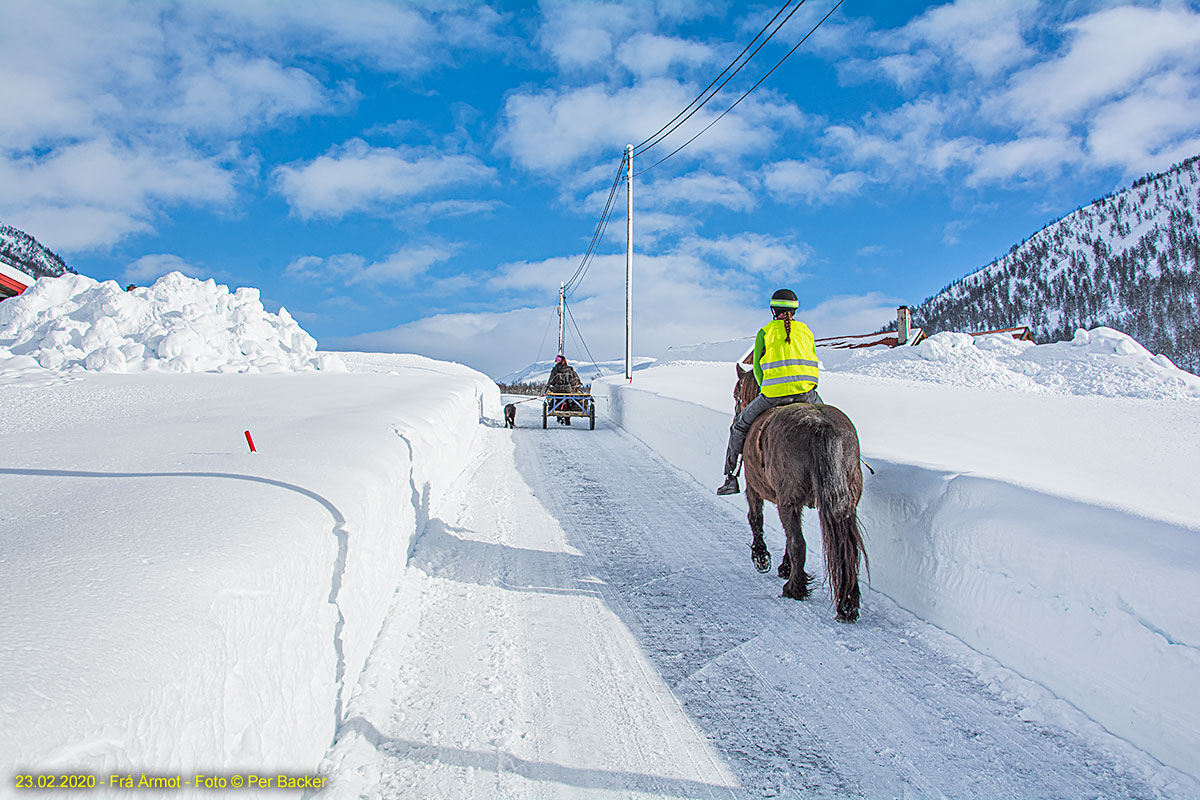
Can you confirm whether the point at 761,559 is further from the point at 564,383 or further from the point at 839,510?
the point at 564,383

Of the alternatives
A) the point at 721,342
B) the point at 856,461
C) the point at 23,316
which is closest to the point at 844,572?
the point at 856,461

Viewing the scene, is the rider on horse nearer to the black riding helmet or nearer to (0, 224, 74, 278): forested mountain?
the black riding helmet

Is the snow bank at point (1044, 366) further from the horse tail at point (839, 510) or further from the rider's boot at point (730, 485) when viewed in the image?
the horse tail at point (839, 510)

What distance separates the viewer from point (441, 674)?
12.0 feet

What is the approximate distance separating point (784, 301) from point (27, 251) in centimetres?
7979

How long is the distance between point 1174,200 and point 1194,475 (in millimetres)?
240746

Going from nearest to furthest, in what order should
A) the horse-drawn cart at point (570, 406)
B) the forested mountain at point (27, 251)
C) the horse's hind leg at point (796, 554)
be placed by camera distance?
1. the horse's hind leg at point (796, 554)
2. the horse-drawn cart at point (570, 406)
3. the forested mountain at point (27, 251)

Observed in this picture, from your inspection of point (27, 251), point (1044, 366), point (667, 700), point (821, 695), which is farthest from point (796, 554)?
point (27, 251)

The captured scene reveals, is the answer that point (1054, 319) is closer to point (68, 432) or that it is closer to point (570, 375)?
point (570, 375)

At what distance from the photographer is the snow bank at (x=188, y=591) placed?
1658mm

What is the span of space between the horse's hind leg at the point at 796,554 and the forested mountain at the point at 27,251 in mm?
69497

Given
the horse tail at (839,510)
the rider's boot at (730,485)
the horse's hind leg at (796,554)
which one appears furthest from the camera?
the rider's boot at (730,485)

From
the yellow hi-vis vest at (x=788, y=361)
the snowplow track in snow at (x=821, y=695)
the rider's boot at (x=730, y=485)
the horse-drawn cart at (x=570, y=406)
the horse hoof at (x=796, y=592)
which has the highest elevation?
the yellow hi-vis vest at (x=788, y=361)

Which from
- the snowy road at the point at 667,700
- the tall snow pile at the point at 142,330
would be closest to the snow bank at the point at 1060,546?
the snowy road at the point at 667,700
